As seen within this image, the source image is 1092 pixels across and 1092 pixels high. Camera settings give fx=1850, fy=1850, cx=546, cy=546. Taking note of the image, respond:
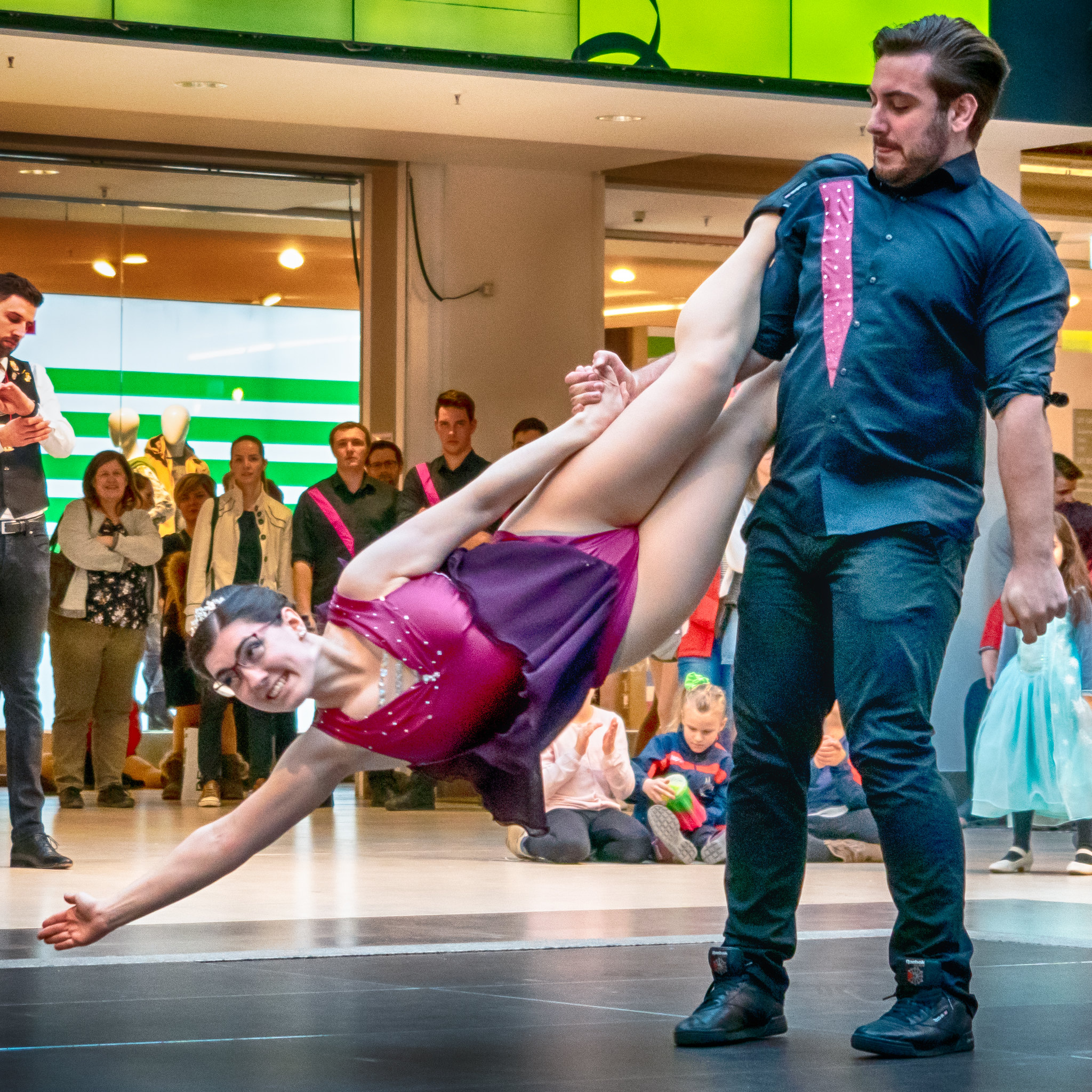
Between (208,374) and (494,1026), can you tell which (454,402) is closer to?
(208,374)

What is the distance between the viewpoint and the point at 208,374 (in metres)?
12.4

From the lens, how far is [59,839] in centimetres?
816

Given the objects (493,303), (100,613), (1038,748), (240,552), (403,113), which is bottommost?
(1038,748)

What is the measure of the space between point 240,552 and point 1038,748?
182 inches

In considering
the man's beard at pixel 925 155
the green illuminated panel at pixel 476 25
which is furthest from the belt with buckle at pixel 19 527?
the man's beard at pixel 925 155

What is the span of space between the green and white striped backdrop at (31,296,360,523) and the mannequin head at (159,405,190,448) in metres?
0.04

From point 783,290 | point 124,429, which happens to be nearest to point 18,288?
point 783,290

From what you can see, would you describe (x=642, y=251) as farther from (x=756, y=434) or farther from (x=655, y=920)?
(x=756, y=434)

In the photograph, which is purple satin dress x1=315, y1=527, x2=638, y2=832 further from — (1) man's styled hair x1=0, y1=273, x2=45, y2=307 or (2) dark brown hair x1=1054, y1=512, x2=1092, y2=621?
(2) dark brown hair x1=1054, y1=512, x2=1092, y2=621

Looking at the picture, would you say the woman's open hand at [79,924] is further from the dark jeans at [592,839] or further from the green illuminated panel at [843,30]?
the green illuminated panel at [843,30]

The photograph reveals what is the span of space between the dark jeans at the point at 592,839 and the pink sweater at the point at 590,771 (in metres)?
0.05

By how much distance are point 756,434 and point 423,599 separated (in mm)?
761

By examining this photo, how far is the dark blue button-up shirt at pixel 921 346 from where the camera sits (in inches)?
129

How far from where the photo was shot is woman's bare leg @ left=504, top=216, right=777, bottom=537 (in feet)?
11.7
